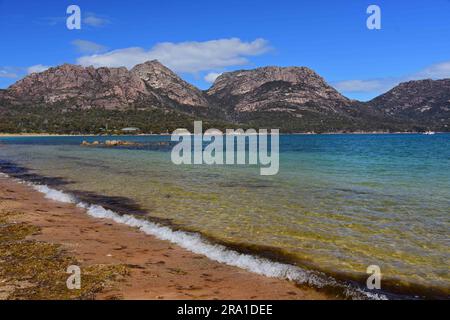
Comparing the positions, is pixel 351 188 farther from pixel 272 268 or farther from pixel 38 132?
pixel 38 132

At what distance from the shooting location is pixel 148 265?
10375mm

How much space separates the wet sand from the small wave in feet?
1.02

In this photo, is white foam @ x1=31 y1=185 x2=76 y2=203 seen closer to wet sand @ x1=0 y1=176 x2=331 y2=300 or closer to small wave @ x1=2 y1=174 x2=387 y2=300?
wet sand @ x1=0 y1=176 x2=331 y2=300

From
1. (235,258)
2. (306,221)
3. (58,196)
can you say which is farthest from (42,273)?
(58,196)

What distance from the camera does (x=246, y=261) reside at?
10781 millimetres

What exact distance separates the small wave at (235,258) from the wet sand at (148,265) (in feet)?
1.02

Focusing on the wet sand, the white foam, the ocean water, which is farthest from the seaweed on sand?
the white foam

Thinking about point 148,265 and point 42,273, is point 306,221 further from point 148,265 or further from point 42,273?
point 42,273

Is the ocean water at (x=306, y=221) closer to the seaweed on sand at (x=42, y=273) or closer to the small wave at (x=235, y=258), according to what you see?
the small wave at (x=235, y=258)

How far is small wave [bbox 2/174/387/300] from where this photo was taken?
9.15m

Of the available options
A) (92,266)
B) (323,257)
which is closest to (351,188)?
(323,257)

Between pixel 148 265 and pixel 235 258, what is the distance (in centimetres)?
256

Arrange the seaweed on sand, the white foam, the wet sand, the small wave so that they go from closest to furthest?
the seaweed on sand < the wet sand < the small wave < the white foam
